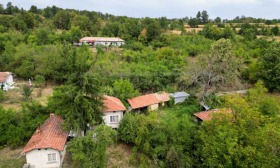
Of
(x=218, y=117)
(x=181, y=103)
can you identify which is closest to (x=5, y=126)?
(x=218, y=117)

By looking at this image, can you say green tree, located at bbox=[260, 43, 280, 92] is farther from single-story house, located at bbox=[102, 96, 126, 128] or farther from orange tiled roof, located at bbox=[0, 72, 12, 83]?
orange tiled roof, located at bbox=[0, 72, 12, 83]

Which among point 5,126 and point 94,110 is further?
point 5,126

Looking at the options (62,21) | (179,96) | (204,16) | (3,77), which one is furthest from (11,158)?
(204,16)

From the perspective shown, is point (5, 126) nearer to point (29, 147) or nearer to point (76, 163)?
point (29, 147)

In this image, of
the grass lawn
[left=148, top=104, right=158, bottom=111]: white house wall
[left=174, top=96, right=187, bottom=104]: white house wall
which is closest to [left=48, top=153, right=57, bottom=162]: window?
the grass lawn

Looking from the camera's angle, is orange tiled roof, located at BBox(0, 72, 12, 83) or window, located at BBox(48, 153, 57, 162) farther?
orange tiled roof, located at BBox(0, 72, 12, 83)
